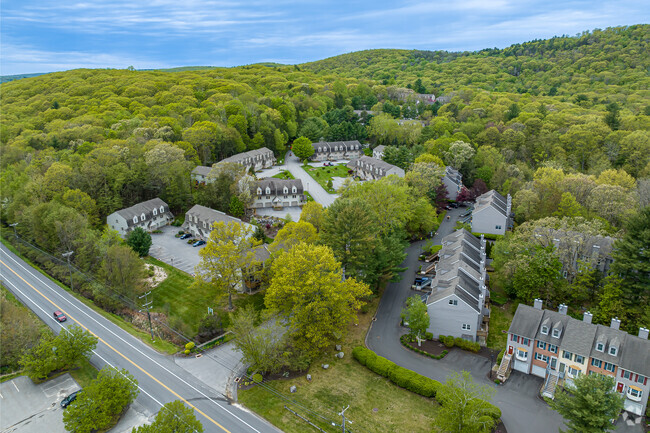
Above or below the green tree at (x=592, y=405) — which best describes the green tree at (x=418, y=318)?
below

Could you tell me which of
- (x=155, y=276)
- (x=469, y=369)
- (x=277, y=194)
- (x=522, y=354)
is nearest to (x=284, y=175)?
(x=277, y=194)

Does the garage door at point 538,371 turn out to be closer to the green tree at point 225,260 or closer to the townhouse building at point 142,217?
the green tree at point 225,260

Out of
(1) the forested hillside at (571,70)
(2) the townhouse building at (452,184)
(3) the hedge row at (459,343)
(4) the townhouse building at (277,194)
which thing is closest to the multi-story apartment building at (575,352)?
(3) the hedge row at (459,343)

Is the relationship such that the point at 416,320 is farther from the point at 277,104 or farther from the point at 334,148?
the point at 277,104

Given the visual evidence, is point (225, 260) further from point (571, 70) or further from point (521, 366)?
point (571, 70)

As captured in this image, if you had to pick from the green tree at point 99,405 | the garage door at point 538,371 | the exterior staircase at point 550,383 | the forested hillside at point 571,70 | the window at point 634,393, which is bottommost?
the garage door at point 538,371

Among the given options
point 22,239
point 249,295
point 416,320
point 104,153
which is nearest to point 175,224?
point 104,153
